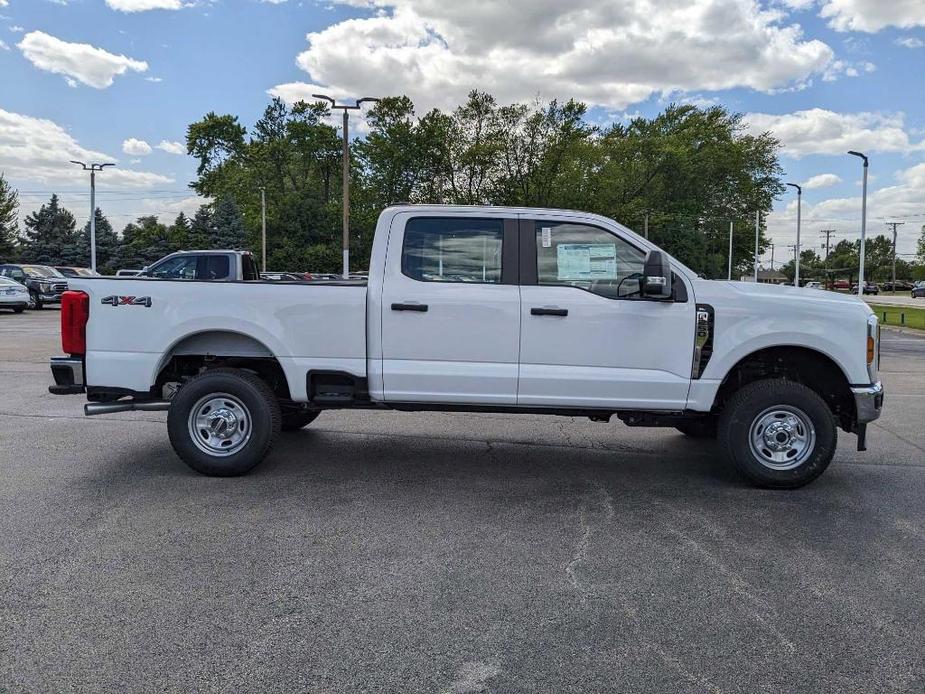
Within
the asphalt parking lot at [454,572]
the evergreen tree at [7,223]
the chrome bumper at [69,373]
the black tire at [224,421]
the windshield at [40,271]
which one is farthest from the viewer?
the evergreen tree at [7,223]

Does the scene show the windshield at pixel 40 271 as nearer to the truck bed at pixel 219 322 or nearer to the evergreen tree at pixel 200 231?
the evergreen tree at pixel 200 231

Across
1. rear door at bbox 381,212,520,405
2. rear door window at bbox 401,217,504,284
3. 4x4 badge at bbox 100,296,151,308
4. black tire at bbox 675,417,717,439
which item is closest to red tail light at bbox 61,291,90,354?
4x4 badge at bbox 100,296,151,308

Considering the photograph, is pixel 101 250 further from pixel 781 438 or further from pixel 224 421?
pixel 781 438

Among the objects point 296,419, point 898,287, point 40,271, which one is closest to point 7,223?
point 40,271

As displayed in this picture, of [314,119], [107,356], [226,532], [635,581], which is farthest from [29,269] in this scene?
[314,119]

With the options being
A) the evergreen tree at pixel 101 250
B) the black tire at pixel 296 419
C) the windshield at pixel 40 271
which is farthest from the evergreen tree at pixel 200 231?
the black tire at pixel 296 419

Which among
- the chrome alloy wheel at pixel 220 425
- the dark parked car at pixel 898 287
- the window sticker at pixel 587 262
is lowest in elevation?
the chrome alloy wheel at pixel 220 425

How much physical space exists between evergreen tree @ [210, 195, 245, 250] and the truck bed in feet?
176

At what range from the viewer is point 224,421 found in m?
5.67

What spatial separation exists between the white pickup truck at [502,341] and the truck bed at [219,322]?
1 cm

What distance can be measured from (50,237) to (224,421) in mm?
61712

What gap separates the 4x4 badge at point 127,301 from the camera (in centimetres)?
559

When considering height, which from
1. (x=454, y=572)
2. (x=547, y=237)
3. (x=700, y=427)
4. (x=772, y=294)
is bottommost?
(x=454, y=572)

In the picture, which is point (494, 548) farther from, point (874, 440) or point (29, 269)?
point (29, 269)
